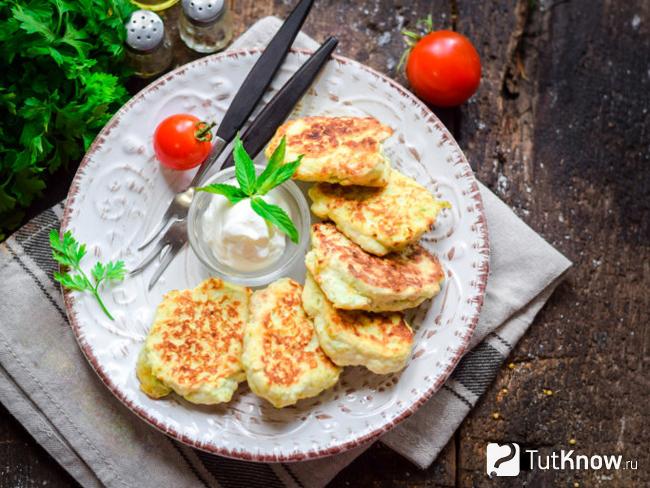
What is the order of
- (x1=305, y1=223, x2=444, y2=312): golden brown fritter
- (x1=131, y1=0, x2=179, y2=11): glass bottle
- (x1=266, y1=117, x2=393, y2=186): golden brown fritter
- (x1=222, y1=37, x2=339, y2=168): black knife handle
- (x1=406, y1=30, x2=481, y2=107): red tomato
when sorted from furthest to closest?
(x1=131, y1=0, x2=179, y2=11): glass bottle → (x1=406, y1=30, x2=481, y2=107): red tomato → (x1=222, y1=37, x2=339, y2=168): black knife handle → (x1=266, y1=117, x2=393, y2=186): golden brown fritter → (x1=305, y1=223, x2=444, y2=312): golden brown fritter

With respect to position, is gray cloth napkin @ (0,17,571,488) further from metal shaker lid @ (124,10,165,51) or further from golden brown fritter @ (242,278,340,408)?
metal shaker lid @ (124,10,165,51)

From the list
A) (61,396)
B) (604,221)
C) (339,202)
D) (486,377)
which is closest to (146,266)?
(61,396)

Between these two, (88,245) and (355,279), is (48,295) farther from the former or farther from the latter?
(355,279)

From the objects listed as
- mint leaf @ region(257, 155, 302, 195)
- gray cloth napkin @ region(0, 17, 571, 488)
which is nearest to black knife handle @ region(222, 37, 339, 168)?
mint leaf @ region(257, 155, 302, 195)

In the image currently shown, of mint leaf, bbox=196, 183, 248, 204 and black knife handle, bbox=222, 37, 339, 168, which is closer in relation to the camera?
mint leaf, bbox=196, 183, 248, 204

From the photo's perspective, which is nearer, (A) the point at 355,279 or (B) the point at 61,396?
(A) the point at 355,279

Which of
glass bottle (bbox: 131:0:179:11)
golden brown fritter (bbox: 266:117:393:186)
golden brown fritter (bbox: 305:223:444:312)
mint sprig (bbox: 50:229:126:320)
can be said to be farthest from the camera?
glass bottle (bbox: 131:0:179:11)

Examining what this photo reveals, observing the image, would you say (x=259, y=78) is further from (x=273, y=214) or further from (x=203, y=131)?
(x=273, y=214)
